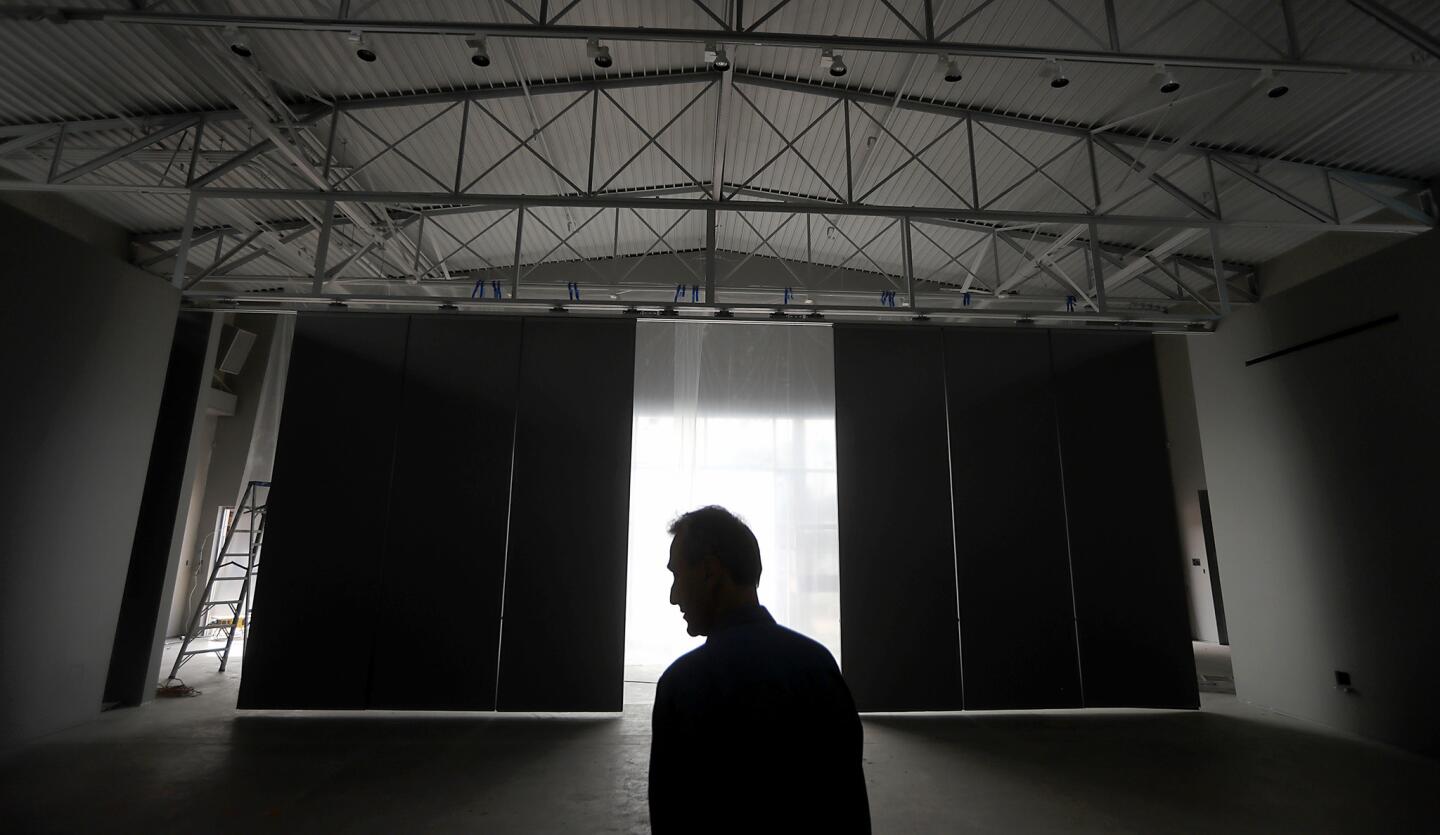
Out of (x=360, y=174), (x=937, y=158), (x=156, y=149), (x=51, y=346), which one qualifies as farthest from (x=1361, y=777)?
(x=156, y=149)

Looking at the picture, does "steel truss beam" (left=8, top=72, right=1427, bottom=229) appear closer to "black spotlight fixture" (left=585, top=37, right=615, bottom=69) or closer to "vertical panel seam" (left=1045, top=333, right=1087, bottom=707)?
"black spotlight fixture" (left=585, top=37, right=615, bottom=69)

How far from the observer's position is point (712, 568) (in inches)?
50.6

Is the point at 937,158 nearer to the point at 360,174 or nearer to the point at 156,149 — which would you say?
the point at 360,174

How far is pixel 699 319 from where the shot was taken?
5.88m

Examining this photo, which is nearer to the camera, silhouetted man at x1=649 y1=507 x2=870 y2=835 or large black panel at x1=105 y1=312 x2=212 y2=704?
silhouetted man at x1=649 y1=507 x2=870 y2=835

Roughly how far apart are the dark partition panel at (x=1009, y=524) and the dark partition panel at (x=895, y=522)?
0.51ft

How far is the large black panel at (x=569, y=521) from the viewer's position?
504 centimetres

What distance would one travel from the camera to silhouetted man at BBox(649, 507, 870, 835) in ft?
3.42

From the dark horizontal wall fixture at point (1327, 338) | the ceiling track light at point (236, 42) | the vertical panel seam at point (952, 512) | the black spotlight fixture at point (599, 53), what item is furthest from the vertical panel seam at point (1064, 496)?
the ceiling track light at point (236, 42)

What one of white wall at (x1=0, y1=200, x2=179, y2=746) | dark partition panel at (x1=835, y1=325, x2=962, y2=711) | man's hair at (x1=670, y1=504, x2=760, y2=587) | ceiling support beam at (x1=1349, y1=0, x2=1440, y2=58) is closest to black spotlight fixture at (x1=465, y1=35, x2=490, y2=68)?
white wall at (x1=0, y1=200, x2=179, y2=746)

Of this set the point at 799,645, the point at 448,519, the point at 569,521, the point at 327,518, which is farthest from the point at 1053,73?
the point at 327,518

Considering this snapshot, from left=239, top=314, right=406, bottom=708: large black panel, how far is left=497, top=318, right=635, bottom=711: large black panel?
3.28ft

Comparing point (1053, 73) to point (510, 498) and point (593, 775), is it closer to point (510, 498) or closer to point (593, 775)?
point (510, 498)

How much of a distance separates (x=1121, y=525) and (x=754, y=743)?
5710mm
